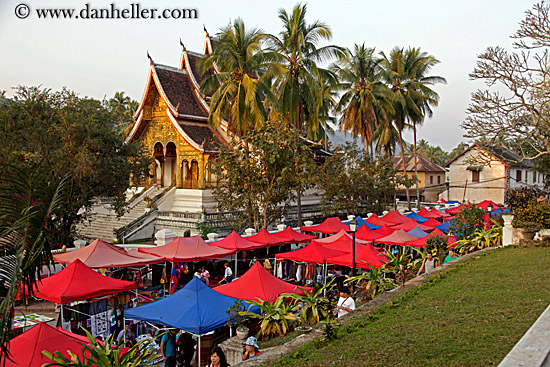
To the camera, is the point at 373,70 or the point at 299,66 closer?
the point at 299,66

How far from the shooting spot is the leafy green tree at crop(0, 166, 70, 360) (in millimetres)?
3811

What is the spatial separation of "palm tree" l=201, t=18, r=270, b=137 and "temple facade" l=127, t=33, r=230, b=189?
5668 millimetres

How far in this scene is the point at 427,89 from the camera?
122 ft

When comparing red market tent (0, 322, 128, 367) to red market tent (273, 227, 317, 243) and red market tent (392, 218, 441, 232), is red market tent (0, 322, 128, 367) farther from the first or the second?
red market tent (392, 218, 441, 232)

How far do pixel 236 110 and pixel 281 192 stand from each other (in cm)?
516

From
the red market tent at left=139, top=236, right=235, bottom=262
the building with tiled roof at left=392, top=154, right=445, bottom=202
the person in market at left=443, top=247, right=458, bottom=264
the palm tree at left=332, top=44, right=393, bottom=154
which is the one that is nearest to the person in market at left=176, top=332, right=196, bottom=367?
the red market tent at left=139, top=236, right=235, bottom=262

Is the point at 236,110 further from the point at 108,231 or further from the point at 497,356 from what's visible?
the point at 497,356

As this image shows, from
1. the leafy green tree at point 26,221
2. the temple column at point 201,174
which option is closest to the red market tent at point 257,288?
the leafy green tree at point 26,221

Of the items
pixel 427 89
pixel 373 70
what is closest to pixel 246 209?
pixel 373 70

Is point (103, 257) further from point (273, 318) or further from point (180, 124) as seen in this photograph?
point (180, 124)

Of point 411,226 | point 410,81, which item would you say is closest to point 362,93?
point 410,81

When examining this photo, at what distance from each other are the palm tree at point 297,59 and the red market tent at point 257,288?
41.4 ft

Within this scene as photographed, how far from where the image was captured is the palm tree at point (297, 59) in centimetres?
2277

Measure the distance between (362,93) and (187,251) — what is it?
2376 cm
